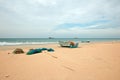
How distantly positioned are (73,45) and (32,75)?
11.9 m

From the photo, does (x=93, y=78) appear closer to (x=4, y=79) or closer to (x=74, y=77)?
(x=74, y=77)

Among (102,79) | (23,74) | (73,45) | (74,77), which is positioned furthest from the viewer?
(73,45)

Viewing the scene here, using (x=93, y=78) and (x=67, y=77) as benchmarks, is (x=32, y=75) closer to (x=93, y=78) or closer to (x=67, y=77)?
(x=67, y=77)

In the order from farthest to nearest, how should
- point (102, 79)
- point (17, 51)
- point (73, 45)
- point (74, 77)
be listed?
1. point (73, 45)
2. point (17, 51)
3. point (74, 77)
4. point (102, 79)

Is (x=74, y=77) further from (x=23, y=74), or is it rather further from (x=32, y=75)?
(x=23, y=74)

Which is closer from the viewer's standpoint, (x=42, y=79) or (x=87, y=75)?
(x=42, y=79)

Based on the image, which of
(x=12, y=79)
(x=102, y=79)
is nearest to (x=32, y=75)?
(x=12, y=79)

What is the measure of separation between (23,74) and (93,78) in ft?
6.84

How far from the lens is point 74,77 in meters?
2.78

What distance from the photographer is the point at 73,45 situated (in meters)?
14.4

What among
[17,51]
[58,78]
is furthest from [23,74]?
[17,51]

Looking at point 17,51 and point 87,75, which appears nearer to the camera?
point 87,75

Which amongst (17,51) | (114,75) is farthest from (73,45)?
(114,75)

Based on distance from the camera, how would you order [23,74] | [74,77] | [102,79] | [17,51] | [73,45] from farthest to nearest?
1. [73,45]
2. [17,51]
3. [23,74]
4. [74,77]
5. [102,79]
